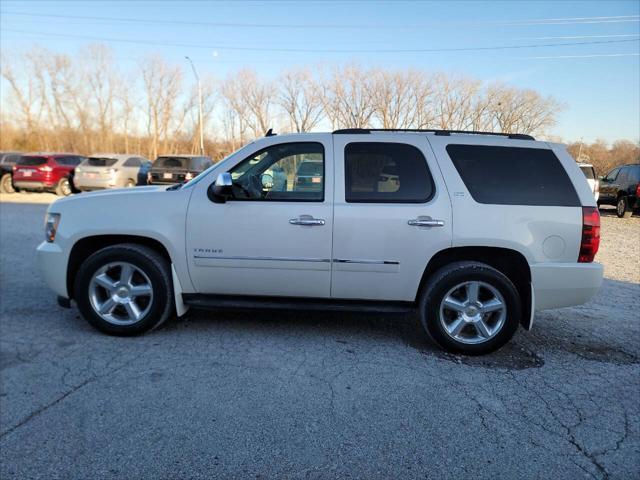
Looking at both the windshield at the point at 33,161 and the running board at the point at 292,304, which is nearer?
the running board at the point at 292,304

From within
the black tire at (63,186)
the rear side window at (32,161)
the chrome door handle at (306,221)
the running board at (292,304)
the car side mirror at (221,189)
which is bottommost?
the running board at (292,304)

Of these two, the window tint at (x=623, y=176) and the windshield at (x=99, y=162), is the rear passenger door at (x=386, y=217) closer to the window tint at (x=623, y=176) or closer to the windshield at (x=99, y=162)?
the window tint at (x=623, y=176)

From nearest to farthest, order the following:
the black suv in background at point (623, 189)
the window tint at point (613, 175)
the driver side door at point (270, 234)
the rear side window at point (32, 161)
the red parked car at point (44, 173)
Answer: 1. the driver side door at point (270, 234)
2. the black suv in background at point (623, 189)
3. the window tint at point (613, 175)
4. the red parked car at point (44, 173)
5. the rear side window at point (32, 161)

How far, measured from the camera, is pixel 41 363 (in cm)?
347

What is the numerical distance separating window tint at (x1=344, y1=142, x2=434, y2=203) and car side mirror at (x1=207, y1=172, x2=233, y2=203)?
40.0 inches

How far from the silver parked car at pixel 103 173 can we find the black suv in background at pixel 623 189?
704 inches

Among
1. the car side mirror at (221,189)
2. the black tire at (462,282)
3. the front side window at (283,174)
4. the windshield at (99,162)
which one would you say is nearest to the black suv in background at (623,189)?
the black tire at (462,282)

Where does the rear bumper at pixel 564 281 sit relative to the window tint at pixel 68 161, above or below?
below

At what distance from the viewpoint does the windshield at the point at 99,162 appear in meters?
16.5

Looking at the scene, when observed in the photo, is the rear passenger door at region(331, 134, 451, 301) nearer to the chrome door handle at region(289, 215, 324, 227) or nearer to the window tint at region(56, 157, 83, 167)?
the chrome door handle at region(289, 215, 324, 227)

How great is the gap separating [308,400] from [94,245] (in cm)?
262

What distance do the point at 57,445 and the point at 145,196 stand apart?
7.13 feet

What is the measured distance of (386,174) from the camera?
385 centimetres

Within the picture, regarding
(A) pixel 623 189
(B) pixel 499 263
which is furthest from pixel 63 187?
(A) pixel 623 189
